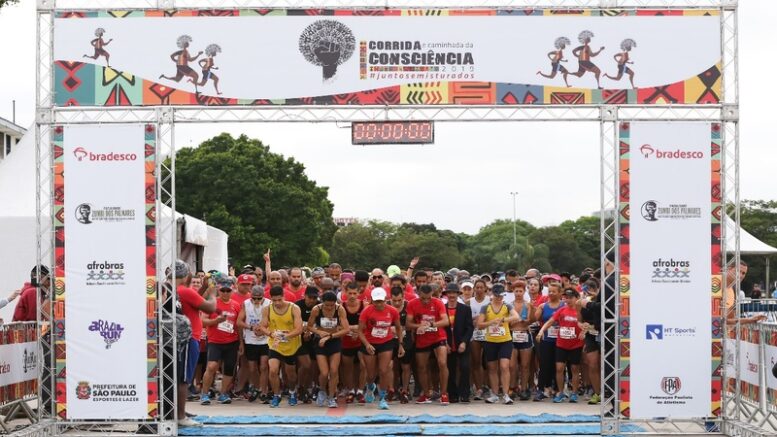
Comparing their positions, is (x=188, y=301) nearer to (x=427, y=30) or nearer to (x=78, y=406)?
(x=78, y=406)

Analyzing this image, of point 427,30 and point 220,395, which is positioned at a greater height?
point 427,30

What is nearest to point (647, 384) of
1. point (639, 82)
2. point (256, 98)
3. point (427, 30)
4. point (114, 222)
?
point (639, 82)

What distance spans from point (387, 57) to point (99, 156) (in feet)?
11.6

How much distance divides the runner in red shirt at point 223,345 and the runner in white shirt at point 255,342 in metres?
0.15

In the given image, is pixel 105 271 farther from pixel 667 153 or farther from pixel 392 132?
pixel 667 153

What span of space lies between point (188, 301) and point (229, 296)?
2.90 m

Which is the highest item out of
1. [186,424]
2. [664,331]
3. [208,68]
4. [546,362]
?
[208,68]

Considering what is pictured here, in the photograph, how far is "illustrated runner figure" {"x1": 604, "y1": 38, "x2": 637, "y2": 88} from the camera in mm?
11836

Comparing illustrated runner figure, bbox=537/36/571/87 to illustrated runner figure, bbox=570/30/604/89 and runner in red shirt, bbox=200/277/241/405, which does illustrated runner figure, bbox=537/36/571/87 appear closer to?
illustrated runner figure, bbox=570/30/604/89

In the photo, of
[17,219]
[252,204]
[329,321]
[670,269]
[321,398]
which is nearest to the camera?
[670,269]

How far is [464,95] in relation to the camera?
39.0 ft

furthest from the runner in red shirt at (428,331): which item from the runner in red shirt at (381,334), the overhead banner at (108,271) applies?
the overhead banner at (108,271)

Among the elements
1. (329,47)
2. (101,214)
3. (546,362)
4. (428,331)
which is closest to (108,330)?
(101,214)

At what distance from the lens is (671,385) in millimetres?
11820
